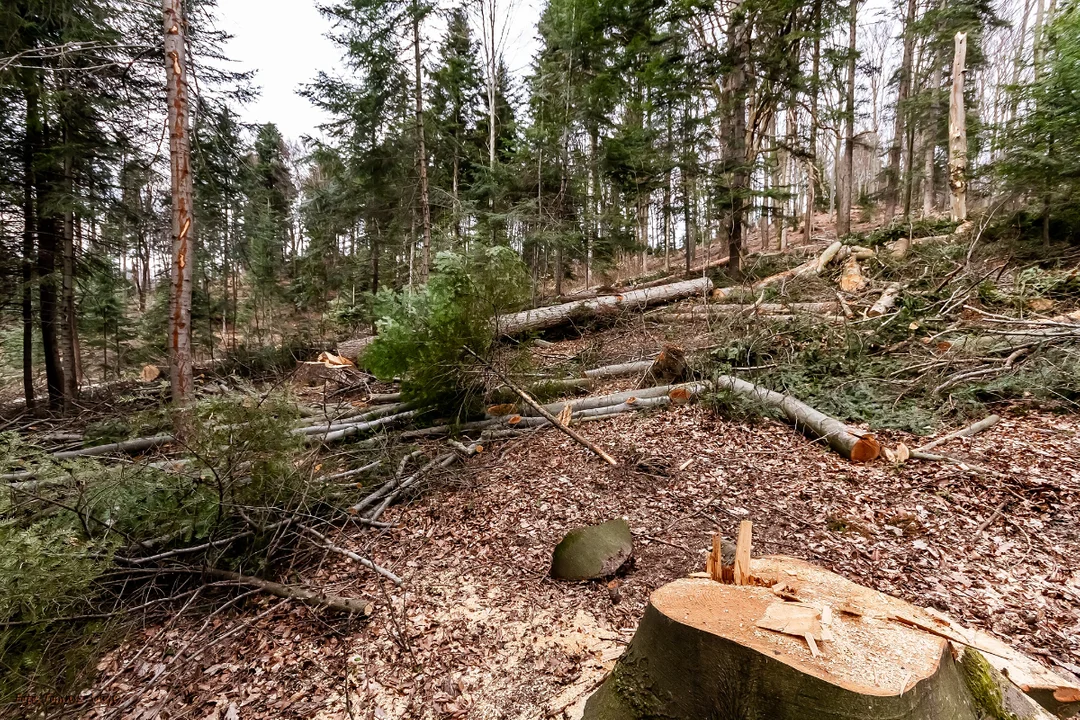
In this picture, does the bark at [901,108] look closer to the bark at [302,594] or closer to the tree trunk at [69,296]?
the bark at [302,594]

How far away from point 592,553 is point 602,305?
23.9 ft

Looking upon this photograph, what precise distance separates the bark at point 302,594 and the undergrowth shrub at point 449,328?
2.83 m

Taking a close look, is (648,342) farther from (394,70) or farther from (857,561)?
(394,70)

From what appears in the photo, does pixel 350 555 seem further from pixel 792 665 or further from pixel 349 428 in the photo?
pixel 792 665

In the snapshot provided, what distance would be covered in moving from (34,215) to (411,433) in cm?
998

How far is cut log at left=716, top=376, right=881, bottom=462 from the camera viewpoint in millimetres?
4648

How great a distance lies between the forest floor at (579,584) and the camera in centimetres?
271

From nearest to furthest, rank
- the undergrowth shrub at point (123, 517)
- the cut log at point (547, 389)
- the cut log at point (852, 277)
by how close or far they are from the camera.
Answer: the undergrowth shrub at point (123, 517), the cut log at point (547, 389), the cut log at point (852, 277)

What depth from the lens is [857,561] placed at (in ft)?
10.9

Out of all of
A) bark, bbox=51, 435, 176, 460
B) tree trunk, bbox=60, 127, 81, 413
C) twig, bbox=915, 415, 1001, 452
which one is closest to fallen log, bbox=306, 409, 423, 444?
bark, bbox=51, 435, 176, 460

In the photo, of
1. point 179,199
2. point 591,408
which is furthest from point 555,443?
point 179,199

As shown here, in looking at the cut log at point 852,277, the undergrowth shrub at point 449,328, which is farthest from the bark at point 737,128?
the undergrowth shrub at point 449,328

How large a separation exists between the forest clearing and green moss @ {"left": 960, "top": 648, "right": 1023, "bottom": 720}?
0.04ft

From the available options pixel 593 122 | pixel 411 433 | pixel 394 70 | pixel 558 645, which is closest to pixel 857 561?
pixel 558 645
